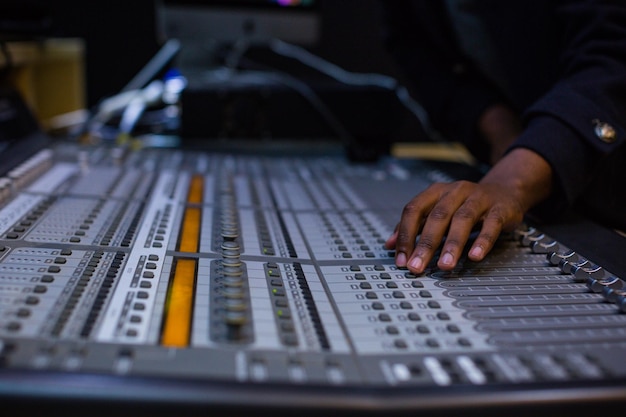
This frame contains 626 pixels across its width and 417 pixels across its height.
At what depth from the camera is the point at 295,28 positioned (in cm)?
177

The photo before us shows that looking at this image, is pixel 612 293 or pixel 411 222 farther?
pixel 411 222

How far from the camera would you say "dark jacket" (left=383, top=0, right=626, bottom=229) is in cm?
85

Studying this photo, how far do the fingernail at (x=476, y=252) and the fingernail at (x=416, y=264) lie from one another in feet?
0.21

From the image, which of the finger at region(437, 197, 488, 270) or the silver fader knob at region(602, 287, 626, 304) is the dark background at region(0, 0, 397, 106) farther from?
the silver fader knob at region(602, 287, 626, 304)

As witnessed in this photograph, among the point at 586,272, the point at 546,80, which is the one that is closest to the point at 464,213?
the point at 586,272

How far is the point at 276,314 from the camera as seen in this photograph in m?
0.51

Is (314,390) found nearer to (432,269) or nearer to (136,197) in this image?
(432,269)

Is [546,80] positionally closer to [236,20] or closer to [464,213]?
[464,213]

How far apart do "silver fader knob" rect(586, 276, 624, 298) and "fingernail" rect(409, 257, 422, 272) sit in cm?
16

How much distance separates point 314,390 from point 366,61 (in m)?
3.12

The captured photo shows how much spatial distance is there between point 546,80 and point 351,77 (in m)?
1.23

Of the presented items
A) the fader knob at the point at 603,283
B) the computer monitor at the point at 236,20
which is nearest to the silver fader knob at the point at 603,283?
the fader knob at the point at 603,283

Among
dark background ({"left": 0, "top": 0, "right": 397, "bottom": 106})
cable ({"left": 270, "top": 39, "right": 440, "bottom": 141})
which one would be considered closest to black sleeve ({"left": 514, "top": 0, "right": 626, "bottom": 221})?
cable ({"left": 270, "top": 39, "right": 440, "bottom": 141})

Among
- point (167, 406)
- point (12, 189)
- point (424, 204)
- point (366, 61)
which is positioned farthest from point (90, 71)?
point (167, 406)
